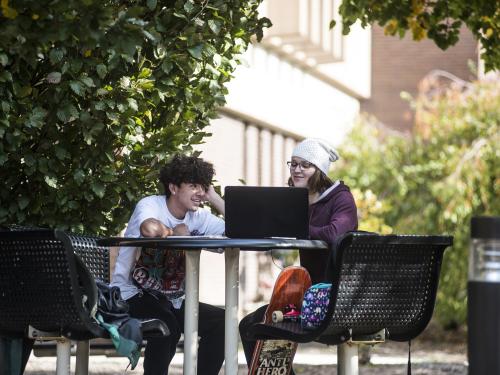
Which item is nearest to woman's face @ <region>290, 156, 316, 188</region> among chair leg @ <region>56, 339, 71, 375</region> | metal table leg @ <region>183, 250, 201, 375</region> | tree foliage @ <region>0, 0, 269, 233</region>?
tree foliage @ <region>0, 0, 269, 233</region>

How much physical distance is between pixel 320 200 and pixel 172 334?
1231 millimetres

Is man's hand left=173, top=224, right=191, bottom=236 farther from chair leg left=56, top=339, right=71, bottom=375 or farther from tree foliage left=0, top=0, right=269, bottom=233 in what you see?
chair leg left=56, top=339, right=71, bottom=375

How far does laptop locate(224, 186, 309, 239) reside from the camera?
6191 mm

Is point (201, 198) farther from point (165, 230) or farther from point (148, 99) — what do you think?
point (148, 99)

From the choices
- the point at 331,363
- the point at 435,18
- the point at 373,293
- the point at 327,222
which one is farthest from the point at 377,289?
the point at 331,363

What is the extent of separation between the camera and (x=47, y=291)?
18.5 feet

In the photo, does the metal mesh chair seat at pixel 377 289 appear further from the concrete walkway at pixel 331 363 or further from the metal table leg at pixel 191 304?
the concrete walkway at pixel 331 363

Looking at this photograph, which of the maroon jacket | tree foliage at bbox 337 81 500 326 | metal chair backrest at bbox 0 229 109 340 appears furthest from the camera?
tree foliage at bbox 337 81 500 326

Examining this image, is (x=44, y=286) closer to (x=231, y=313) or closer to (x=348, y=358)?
(x=231, y=313)

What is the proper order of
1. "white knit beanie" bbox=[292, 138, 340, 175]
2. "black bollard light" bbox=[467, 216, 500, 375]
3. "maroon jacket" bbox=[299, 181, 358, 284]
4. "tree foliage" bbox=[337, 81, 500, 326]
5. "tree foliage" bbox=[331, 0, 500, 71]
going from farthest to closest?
"tree foliage" bbox=[337, 81, 500, 326] → "tree foliage" bbox=[331, 0, 500, 71] → "white knit beanie" bbox=[292, 138, 340, 175] → "maroon jacket" bbox=[299, 181, 358, 284] → "black bollard light" bbox=[467, 216, 500, 375]

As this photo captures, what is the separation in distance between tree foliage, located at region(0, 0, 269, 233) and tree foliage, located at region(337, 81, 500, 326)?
7.59m

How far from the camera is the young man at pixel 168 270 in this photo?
654 centimetres

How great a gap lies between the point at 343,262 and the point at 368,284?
219 millimetres

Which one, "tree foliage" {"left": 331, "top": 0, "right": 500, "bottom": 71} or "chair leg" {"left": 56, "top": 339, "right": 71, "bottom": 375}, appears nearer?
"chair leg" {"left": 56, "top": 339, "right": 71, "bottom": 375}
